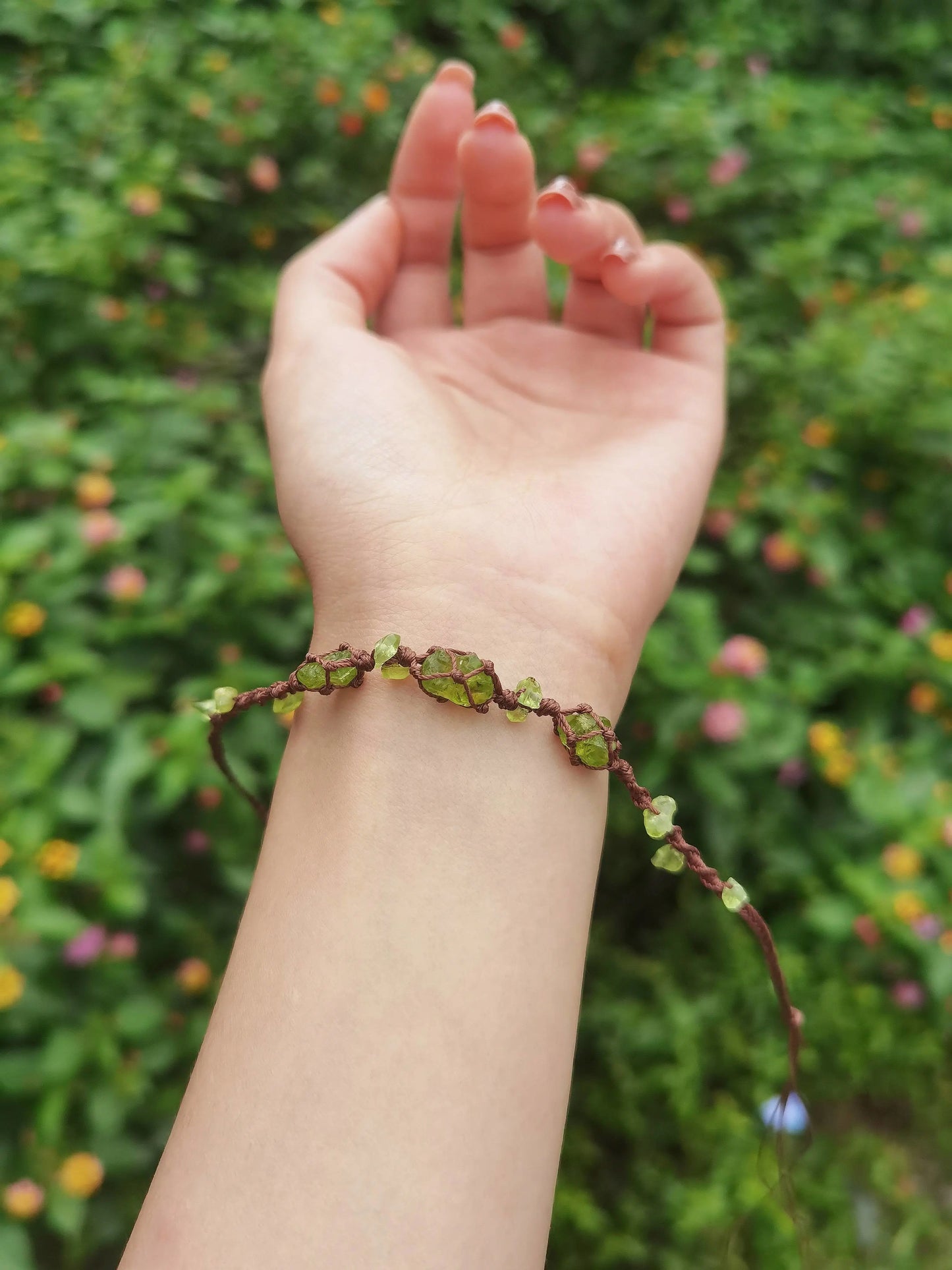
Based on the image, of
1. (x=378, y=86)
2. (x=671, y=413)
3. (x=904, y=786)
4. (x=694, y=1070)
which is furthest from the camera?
(x=378, y=86)

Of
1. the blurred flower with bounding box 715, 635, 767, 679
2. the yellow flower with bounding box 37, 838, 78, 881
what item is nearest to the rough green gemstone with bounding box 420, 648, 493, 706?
the yellow flower with bounding box 37, 838, 78, 881

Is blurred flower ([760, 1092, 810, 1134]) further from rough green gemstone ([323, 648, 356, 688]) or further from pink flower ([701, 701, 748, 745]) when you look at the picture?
rough green gemstone ([323, 648, 356, 688])

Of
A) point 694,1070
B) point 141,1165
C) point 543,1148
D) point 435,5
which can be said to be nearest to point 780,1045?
point 694,1070

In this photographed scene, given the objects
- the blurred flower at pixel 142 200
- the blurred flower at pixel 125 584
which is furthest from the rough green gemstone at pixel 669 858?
the blurred flower at pixel 142 200

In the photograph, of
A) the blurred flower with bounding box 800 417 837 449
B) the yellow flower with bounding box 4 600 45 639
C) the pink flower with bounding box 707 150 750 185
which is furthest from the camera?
the pink flower with bounding box 707 150 750 185

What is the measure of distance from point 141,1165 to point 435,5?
2.87 metres

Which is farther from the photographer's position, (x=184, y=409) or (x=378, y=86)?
(x=378, y=86)

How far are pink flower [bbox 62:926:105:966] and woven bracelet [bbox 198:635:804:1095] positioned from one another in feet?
1.92

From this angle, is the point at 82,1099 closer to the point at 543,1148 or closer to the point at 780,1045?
the point at 543,1148

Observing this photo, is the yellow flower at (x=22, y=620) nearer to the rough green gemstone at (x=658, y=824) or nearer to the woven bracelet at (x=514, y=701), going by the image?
the woven bracelet at (x=514, y=701)

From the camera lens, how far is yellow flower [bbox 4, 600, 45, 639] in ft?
4.66

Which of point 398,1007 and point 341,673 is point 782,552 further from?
point 398,1007

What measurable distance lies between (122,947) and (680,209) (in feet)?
7.09

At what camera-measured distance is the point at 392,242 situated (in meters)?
1.43
